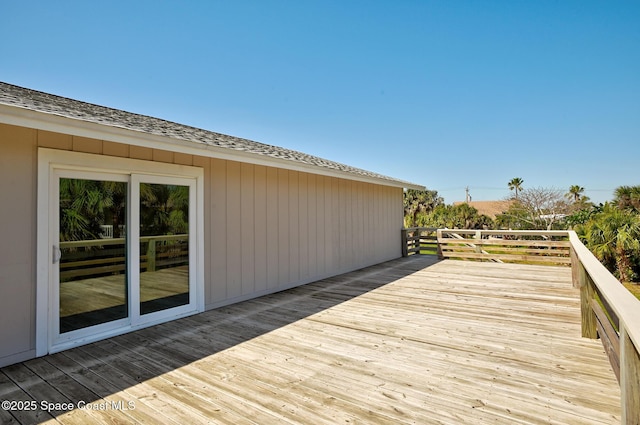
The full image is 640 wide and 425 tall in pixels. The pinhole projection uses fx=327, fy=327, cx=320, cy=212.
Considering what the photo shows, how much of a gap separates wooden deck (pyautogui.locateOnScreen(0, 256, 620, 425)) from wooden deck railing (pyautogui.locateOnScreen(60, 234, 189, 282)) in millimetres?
721

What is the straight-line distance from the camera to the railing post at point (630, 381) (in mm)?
1273

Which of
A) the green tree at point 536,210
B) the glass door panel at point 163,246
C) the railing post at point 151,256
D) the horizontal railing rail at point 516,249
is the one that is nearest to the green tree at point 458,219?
the green tree at point 536,210

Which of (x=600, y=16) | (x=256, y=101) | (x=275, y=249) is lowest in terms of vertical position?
(x=275, y=249)

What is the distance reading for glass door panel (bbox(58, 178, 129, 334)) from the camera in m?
3.13

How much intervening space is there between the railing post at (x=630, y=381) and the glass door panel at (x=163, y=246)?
4.00 m

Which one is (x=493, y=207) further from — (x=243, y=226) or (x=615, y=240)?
(x=243, y=226)

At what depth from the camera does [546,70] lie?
10.6 meters

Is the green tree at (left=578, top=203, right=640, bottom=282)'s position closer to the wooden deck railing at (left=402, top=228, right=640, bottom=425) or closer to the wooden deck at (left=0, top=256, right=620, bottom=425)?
the wooden deck railing at (left=402, top=228, right=640, bottom=425)

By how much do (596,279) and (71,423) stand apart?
10.6 ft

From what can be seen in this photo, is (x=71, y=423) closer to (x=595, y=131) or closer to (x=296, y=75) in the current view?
(x=296, y=75)

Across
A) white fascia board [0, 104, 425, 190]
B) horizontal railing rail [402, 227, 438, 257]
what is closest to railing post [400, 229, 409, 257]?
horizontal railing rail [402, 227, 438, 257]

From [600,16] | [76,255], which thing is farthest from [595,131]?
[76,255]

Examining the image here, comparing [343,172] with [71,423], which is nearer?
[71,423]

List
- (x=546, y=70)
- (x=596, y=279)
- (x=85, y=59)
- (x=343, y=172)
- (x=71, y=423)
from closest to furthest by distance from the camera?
(x=71, y=423) < (x=596, y=279) < (x=343, y=172) < (x=85, y=59) < (x=546, y=70)
